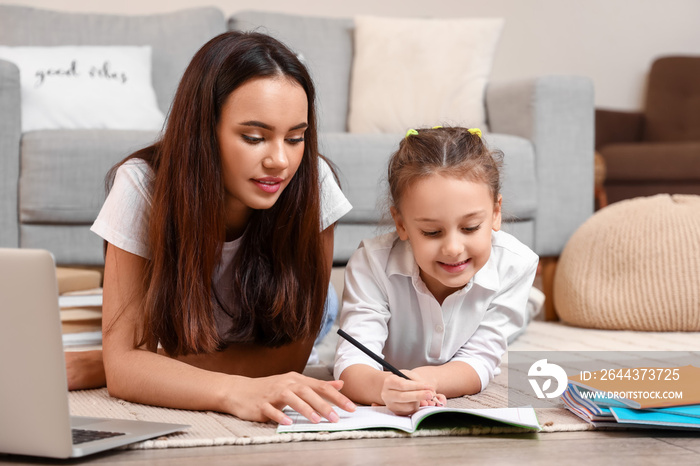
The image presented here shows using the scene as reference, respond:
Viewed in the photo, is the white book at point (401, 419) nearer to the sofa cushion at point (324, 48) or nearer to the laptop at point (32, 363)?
the laptop at point (32, 363)

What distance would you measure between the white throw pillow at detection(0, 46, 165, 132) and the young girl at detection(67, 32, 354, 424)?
3.63 feet

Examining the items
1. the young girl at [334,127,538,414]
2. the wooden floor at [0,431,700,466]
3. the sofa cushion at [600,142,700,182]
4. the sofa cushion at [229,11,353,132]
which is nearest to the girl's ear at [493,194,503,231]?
the young girl at [334,127,538,414]

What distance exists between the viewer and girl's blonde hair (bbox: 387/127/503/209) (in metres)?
1.10

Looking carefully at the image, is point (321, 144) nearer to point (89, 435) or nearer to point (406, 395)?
point (406, 395)

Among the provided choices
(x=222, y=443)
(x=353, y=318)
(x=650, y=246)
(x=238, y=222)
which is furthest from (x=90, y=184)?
(x=650, y=246)

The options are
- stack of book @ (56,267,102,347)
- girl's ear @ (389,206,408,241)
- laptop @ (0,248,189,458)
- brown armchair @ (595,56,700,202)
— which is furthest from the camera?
brown armchair @ (595,56,700,202)

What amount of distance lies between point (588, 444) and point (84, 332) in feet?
3.64

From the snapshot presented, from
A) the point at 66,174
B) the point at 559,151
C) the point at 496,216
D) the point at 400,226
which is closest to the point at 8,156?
the point at 66,174

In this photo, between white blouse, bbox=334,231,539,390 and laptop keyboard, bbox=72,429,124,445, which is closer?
laptop keyboard, bbox=72,429,124,445

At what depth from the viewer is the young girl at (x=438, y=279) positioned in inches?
42.4

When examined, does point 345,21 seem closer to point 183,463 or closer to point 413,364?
point 413,364

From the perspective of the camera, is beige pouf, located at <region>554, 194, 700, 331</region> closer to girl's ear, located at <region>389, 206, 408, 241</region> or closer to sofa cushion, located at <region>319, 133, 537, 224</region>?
sofa cushion, located at <region>319, 133, 537, 224</region>

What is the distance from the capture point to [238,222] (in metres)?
1.23

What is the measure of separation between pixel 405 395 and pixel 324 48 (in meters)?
1.90
